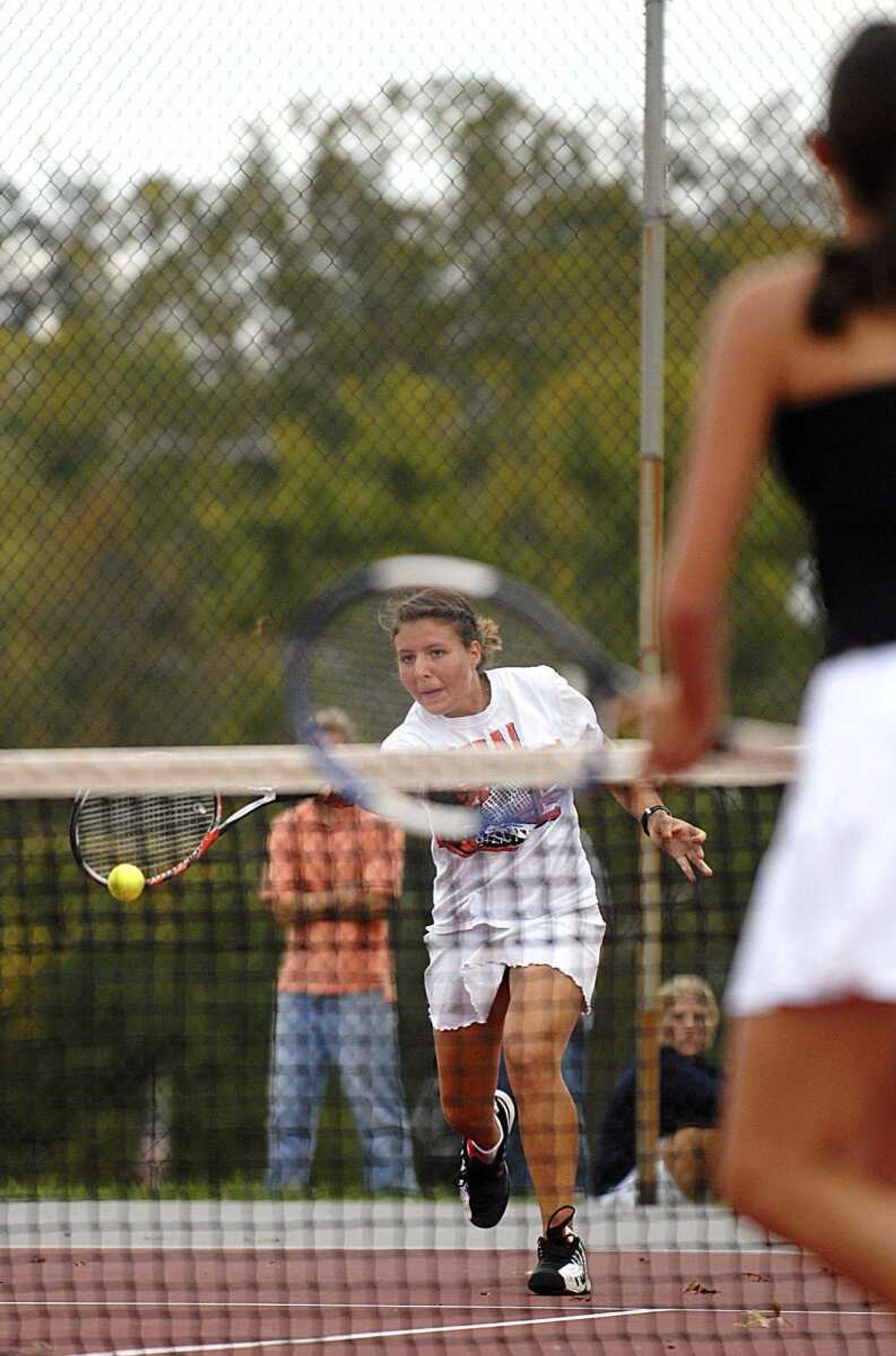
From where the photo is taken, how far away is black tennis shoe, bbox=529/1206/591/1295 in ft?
15.2

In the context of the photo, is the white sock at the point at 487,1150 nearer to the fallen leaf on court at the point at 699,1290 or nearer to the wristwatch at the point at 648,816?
the fallen leaf on court at the point at 699,1290

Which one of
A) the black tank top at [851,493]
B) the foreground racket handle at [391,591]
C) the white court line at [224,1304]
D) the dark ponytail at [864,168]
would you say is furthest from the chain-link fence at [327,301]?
the black tank top at [851,493]

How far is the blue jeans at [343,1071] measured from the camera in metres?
5.97

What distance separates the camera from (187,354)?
10398mm

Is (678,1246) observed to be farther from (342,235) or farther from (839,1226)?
(342,235)

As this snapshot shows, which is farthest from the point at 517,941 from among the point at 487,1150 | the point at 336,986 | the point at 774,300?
the point at 774,300

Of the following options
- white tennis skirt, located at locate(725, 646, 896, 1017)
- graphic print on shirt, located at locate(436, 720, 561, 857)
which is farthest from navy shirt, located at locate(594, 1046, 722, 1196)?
white tennis skirt, located at locate(725, 646, 896, 1017)

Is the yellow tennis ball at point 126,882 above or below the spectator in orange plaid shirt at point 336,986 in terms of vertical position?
above

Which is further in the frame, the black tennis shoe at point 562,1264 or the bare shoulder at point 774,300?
the black tennis shoe at point 562,1264

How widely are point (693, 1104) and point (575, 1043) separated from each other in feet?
1.95

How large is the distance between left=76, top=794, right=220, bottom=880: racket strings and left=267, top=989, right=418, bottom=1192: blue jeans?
44.5 inches

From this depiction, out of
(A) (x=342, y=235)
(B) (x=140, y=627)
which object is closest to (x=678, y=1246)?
(A) (x=342, y=235)

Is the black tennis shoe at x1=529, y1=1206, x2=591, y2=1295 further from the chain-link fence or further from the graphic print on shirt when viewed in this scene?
the chain-link fence

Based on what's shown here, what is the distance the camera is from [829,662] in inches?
78.8
